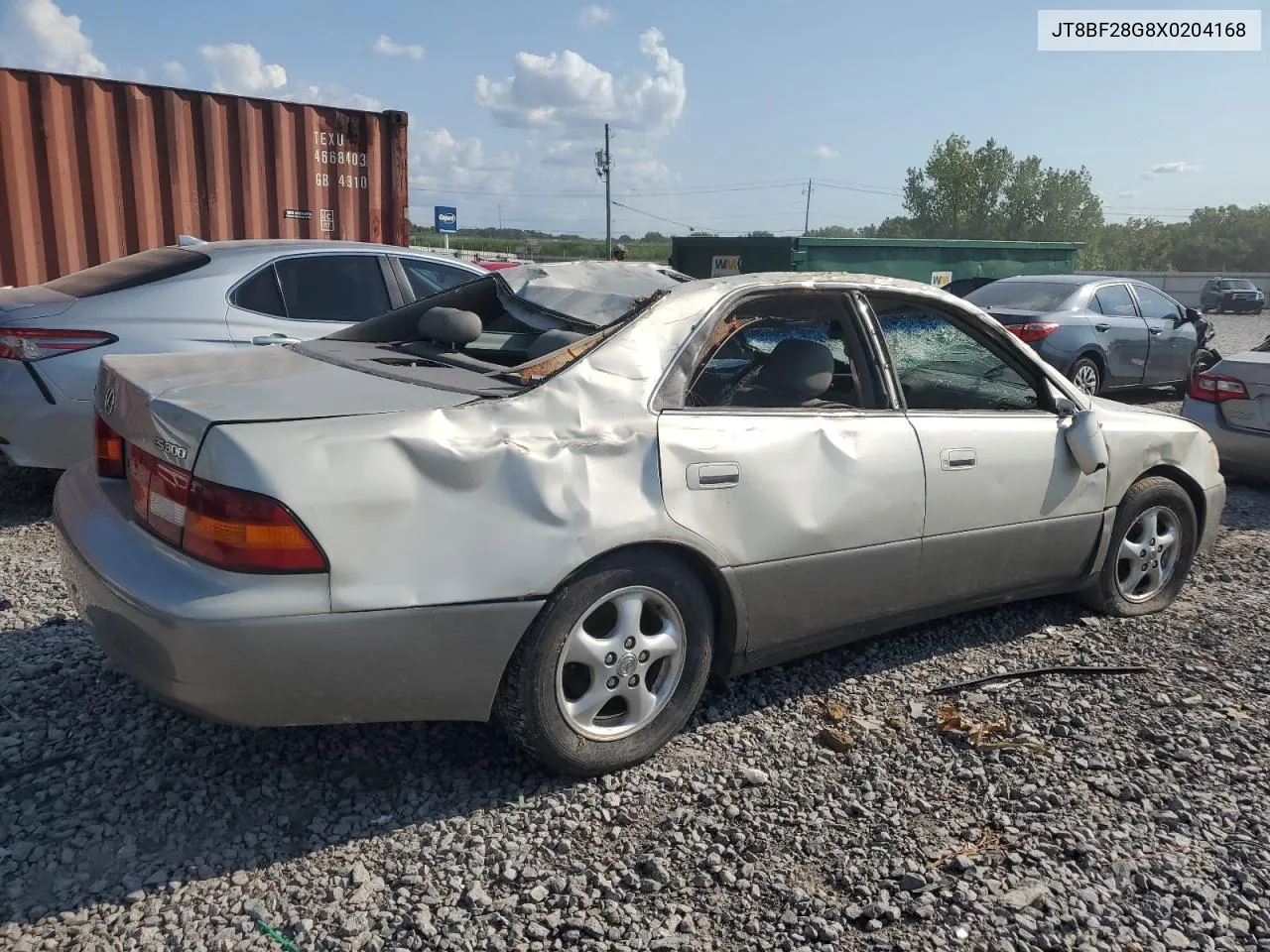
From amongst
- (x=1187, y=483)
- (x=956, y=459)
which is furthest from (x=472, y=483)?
(x=1187, y=483)

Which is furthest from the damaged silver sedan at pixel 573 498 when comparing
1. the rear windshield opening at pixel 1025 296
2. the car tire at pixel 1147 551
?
the rear windshield opening at pixel 1025 296

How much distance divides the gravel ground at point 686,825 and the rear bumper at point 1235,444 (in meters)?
3.75

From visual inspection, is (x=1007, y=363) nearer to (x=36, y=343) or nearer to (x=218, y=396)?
(x=218, y=396)

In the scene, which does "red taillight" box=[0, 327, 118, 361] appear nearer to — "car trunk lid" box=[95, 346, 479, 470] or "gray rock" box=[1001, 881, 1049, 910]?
"car trunk lid" box=[95, 346, 479, 470]

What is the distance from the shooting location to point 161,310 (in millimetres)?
5363

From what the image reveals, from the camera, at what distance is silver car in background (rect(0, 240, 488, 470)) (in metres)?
5.10

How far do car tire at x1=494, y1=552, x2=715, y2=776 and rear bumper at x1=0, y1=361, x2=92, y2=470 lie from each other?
3.54 meters

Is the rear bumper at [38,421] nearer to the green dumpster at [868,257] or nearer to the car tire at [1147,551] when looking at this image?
the car tire at [1147,551]

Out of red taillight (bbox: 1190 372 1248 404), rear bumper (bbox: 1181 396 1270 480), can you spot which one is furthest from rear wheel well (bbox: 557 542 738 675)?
red taillight (bbox: 1190 372 1248 404)

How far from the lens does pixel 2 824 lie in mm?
2666

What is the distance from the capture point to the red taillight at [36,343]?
5.06 meters

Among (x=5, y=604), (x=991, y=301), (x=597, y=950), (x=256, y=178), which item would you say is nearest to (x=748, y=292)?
(x=597, y=950)

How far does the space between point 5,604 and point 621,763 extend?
288 centimetres

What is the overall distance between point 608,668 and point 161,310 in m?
3.78
